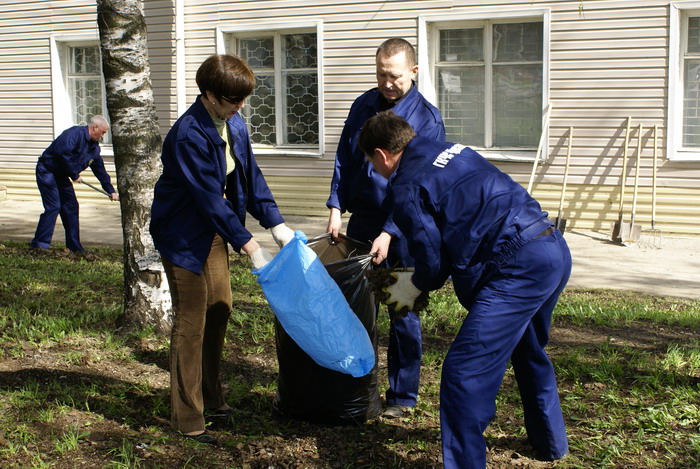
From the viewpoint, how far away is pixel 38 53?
14273 millimetres

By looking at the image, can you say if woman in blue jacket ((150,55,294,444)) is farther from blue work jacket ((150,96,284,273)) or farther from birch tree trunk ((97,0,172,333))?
birch tree trunk ((97,0,172,333))

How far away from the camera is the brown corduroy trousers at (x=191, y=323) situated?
12.4 ft

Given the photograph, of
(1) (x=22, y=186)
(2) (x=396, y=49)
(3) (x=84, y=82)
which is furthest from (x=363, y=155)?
(1) (x=22, y=186)

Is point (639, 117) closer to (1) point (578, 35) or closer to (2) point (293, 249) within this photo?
(1) point (578, 35)

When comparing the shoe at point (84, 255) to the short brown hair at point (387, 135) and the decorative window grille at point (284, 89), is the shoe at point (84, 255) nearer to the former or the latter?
the decorative window grille at point (284, 89)

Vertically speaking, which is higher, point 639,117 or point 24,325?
point 639,117

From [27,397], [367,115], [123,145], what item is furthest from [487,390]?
[123,145]

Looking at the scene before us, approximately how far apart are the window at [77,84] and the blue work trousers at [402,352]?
35.9 feet

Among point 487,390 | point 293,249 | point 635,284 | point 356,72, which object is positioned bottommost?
point 635,284

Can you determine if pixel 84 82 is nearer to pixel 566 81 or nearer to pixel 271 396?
pixel 566 81

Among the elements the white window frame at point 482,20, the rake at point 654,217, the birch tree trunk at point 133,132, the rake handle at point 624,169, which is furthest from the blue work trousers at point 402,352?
the white window frame at point 482,20

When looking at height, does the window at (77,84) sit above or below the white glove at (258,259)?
above

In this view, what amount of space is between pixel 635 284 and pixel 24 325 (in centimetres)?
551

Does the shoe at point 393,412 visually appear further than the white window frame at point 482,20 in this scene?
No
